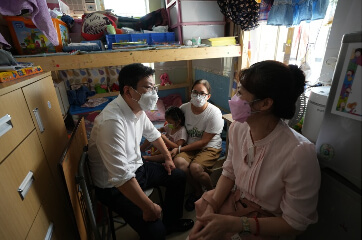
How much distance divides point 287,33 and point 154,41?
4.72ft

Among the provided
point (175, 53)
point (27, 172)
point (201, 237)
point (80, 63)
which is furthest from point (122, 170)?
point (175, 53)

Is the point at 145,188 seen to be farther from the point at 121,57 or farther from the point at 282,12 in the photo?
the point at 282,12

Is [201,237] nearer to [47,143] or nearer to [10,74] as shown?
[47,143]

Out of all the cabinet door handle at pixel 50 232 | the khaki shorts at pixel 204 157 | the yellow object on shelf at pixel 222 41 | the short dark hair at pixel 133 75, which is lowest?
the khaki shorts at pixel 204 157

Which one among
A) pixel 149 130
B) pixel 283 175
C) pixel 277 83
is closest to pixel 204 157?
pixel 149 130

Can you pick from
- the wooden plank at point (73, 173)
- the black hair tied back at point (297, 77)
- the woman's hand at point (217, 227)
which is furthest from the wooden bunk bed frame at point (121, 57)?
the woman's hand at point (217, 227)

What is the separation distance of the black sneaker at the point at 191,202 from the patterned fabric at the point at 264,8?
1.86m

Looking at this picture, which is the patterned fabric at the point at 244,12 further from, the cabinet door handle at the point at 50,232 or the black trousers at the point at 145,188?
the cabinet door handle at the point at 50,232

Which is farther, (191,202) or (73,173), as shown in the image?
(191,202)

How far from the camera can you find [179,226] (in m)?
1.54

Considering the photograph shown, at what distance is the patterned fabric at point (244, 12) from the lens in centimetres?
176

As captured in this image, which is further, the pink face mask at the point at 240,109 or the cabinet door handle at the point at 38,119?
the cabinet door handle at the point at 38,119

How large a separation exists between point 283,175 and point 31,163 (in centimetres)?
108

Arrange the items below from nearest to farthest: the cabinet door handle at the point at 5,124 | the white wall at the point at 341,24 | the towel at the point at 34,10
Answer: the cabinet door handle at the point at 5,124 < the white wall at the point at 341,24 < the towel at the point at 34,10
